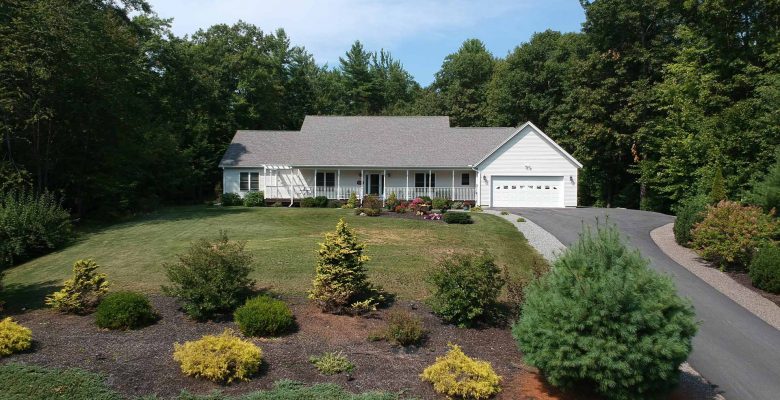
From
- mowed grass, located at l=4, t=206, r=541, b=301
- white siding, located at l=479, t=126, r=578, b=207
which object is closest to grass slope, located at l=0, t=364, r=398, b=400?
mowed grass, located at l=4, t=206, r=541, b=301

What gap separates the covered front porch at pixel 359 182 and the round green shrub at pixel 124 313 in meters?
23.2

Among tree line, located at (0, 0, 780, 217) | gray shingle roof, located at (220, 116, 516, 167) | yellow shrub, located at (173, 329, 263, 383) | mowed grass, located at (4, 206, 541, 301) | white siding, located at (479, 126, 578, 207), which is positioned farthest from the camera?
gray shingle roof, located at (220, 116, 516, 167)

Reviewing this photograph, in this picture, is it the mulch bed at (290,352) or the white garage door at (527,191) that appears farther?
the white garage door at (527,191)

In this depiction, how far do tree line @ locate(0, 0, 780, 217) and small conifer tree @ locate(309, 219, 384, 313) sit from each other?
51.8ft

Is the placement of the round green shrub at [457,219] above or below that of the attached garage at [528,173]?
below

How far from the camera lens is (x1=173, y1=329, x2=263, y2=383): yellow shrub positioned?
7.27 m

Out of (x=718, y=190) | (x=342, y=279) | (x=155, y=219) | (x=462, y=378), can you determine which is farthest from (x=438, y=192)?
(x=462, y=378)

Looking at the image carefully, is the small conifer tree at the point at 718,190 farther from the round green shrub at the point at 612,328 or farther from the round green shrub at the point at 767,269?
the round green shrub at the point at 612,328

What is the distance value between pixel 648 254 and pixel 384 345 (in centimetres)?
1136

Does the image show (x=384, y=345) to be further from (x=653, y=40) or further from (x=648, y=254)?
(x=653, y=40)

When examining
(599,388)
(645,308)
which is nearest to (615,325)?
(645,308)

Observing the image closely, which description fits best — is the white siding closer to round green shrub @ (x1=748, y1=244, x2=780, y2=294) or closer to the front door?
the front door

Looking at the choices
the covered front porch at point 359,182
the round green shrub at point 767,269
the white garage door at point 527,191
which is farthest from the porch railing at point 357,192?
the round green shrub at point 767,269

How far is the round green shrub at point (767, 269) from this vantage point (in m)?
12.6
